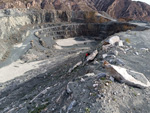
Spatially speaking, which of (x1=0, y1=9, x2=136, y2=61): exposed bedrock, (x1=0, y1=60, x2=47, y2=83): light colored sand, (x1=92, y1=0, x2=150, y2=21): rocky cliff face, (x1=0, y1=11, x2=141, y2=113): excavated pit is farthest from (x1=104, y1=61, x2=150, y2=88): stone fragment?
(x1=92, y1=0, x2=150, y2=21): rocky cliff face

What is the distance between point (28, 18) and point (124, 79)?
46612 millimetres

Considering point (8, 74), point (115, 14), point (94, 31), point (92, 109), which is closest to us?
point (92, 109)

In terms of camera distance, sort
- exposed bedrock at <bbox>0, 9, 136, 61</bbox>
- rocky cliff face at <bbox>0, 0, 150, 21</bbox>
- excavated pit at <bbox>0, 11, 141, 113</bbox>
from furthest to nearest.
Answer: rocky cliff face at <bbox>0, 0, 150, 21</bbox> → exposed bedrock at <bbox>0, 9, 136, 61</bbox> → excavated pit at <bbox>0, 11, 141, 113</bbox>

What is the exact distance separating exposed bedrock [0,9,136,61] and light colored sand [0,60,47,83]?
9.37 metres

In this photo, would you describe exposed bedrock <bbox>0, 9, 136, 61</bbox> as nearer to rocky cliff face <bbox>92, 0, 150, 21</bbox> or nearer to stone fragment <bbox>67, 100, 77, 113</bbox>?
stone fragment <bbox>67, 100, 77, 113</bbox>

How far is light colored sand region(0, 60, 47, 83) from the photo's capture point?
2331 centimetres

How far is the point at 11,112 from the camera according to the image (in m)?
→ 10.1

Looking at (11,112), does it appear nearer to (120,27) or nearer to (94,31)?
(120,27)

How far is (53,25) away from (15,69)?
1113 inches

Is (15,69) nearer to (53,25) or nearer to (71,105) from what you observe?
(71,105)

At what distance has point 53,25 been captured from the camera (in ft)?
166

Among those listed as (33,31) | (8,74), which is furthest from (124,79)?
(33,31)

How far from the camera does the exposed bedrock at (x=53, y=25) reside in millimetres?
37181

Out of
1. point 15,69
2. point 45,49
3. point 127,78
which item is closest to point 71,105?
point 127,78
